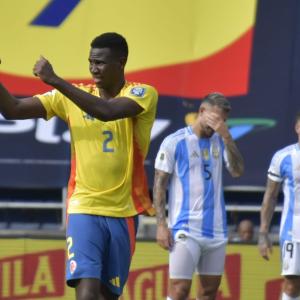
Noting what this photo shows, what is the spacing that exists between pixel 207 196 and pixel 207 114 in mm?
675

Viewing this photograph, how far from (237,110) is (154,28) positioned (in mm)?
1262

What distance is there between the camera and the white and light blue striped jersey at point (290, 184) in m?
9.79

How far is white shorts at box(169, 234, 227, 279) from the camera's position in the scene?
9117mm

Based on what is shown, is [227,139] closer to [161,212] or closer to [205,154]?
[205,154]

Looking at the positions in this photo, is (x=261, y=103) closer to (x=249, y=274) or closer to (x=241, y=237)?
(x=241, y=237)

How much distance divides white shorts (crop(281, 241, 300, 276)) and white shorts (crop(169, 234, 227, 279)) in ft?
2.54

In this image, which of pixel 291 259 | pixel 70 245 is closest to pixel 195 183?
pixel 291 259

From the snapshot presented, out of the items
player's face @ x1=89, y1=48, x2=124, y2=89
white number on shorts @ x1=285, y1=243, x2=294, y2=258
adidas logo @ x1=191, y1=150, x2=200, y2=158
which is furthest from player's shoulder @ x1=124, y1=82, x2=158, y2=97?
white number on shorts @ x1=285, y1=243, x2=294, y2=258

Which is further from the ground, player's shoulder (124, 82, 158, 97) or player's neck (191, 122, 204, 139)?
player's shoulder (124, 82, 158, 97)

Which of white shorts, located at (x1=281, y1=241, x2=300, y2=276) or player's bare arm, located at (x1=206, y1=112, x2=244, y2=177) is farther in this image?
white shorts, located at (x1=281, y1=241, x2=300, y2=276)

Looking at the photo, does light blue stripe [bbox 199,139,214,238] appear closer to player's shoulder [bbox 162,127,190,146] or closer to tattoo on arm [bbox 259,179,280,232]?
player's shoulder [bbox 162,127,190,146]

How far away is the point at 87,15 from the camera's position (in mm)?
12148

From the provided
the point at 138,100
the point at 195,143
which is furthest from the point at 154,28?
the point at 138,100

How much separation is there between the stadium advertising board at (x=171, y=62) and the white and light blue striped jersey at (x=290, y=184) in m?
2.24
